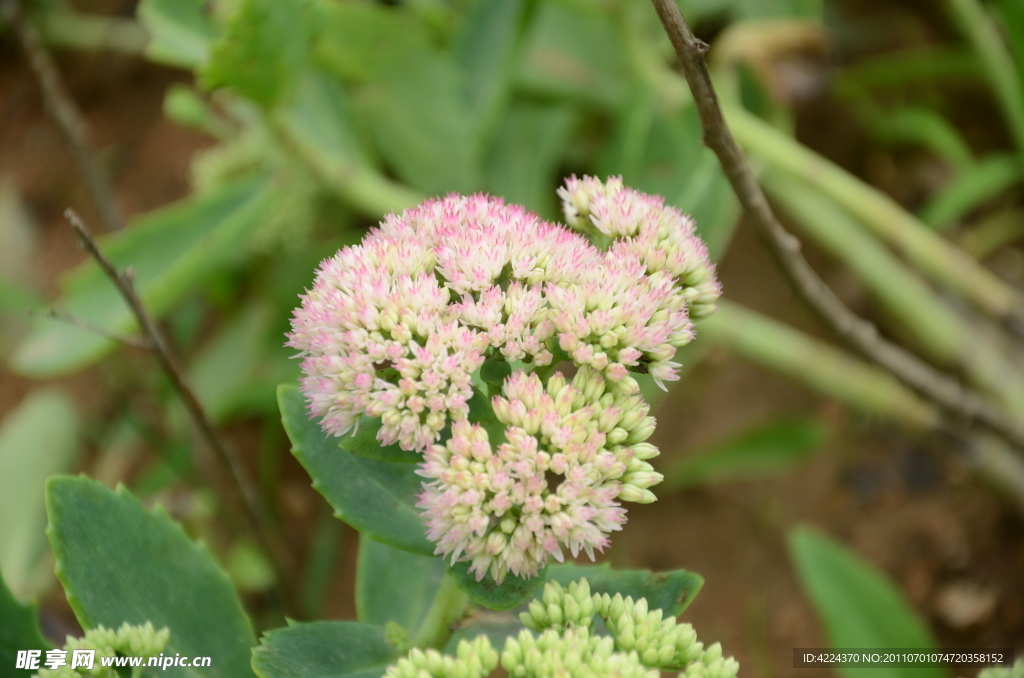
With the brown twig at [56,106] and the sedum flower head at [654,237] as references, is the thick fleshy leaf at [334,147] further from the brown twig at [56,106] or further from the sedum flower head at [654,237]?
the sedum flower head at [654,237]

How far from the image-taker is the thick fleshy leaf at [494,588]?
0.70 meters

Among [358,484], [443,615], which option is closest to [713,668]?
[443,615]

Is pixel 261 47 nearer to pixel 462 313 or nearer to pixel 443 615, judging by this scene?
pixel 462 313

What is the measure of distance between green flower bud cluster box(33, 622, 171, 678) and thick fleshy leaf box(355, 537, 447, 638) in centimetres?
24

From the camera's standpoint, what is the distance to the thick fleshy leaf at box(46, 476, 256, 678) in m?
0.82

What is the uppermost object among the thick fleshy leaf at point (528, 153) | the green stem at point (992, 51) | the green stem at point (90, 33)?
the green stem at point (90, 33)

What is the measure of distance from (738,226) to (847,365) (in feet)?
1.78

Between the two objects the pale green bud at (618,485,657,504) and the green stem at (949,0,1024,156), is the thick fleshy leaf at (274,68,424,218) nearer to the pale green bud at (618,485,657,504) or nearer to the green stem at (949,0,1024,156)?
the pale green bud at (618,485,657,504)

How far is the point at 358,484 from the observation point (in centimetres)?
83

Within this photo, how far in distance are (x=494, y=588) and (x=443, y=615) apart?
6.2 inches

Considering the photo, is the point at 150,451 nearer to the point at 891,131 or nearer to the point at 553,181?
the point at 553,181

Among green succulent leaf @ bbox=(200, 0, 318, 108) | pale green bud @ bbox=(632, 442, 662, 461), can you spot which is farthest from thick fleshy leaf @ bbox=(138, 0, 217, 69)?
pale green bud @ bbox=(632, 442, 662, 461)

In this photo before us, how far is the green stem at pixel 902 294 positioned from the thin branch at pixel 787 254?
0.07m

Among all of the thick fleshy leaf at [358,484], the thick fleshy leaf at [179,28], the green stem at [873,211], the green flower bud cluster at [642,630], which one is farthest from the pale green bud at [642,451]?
the thick fleshy leaf at [179,28]
